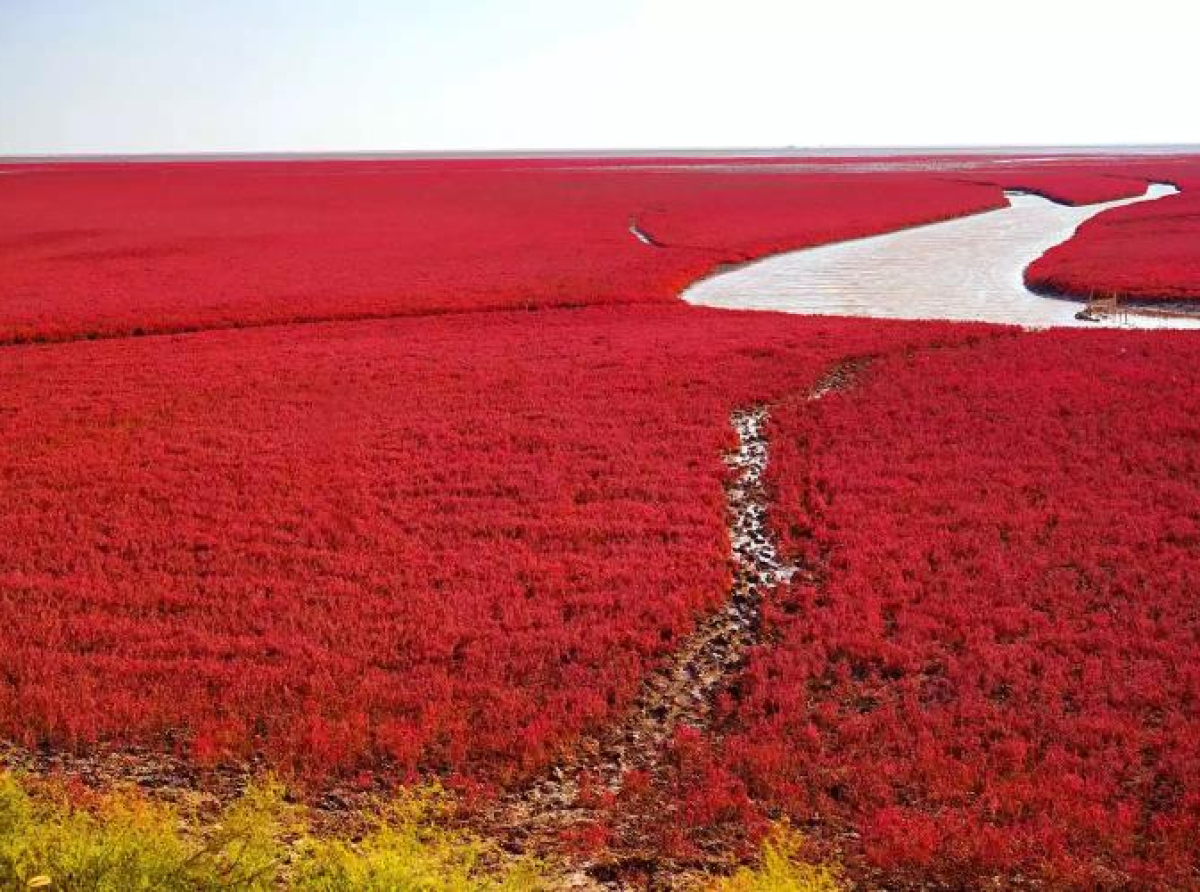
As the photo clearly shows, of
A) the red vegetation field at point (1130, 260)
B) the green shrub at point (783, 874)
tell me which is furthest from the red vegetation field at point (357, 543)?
the red vegetation field at point (1130, 260)

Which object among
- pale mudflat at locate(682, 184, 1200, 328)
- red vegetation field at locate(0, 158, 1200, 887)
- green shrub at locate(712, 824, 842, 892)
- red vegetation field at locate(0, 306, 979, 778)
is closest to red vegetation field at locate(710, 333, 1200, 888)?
red vegetation field at locate(0, 158, 1200, 887)

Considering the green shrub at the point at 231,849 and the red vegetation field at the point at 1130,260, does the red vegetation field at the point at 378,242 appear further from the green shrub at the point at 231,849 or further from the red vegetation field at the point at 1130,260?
the green shrub at the point at 231,849

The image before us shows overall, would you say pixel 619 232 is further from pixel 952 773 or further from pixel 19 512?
pixel 952 773

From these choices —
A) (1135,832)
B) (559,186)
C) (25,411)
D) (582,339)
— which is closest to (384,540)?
(1135,832)

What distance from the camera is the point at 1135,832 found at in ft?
29.8

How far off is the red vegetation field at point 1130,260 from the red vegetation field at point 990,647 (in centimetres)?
1936

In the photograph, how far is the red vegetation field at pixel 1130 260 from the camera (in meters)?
39.7

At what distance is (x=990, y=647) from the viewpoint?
12.4 m

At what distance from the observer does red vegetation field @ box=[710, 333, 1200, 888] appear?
9.16 metres

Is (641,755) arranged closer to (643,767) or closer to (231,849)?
(643,767)

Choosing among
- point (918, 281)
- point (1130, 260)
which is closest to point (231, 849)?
point (918, 281)

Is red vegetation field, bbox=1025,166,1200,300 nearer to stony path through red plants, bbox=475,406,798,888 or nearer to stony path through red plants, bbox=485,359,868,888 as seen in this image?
stony path through red plants, bbox=475,406,798,888

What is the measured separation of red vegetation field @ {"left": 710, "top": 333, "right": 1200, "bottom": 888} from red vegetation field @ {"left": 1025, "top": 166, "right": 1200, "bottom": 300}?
1936cm

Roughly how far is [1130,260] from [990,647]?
40.2 m
